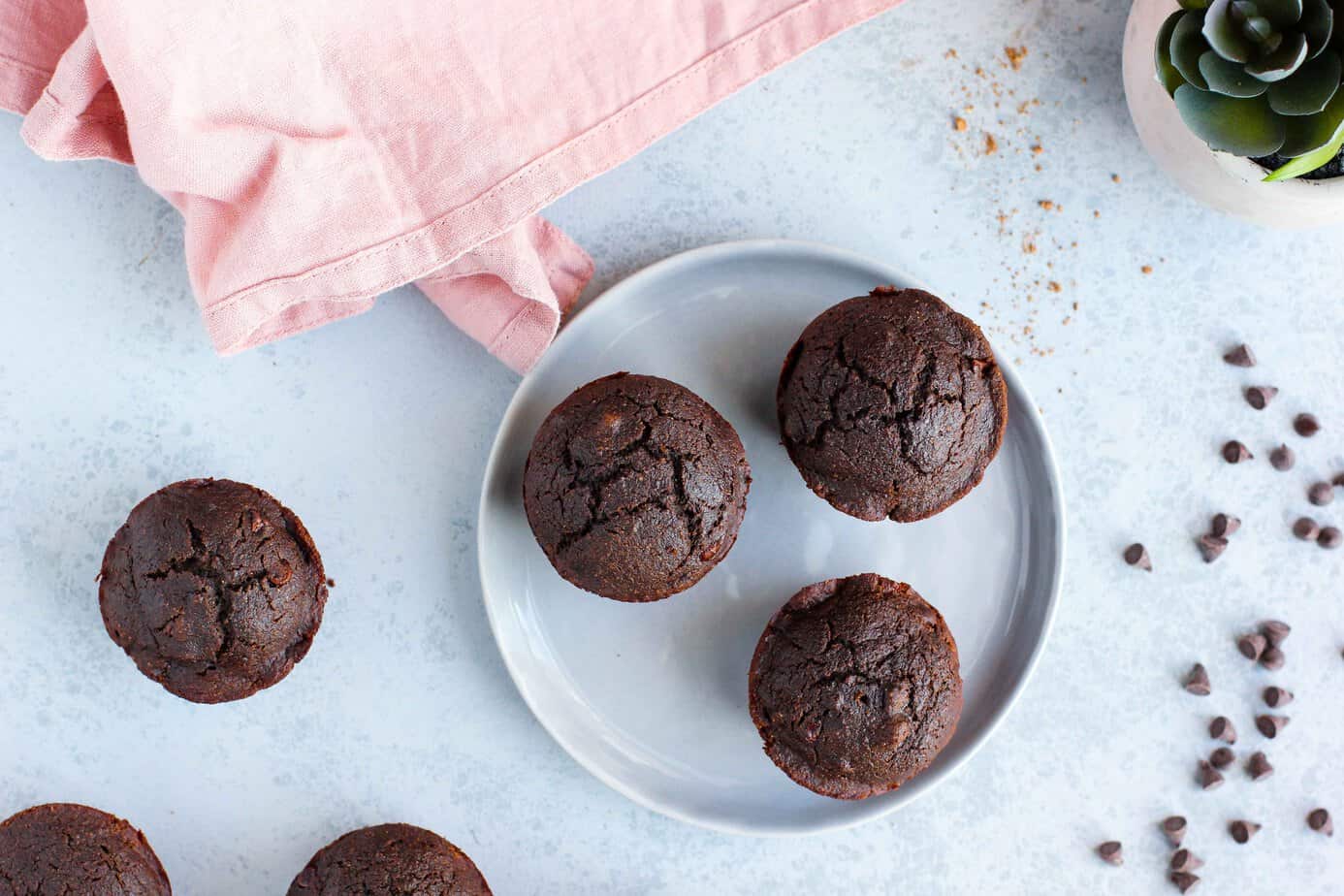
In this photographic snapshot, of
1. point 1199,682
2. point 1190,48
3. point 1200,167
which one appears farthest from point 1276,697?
point 1190,48

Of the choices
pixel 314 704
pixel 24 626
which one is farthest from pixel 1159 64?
pixel 24 626

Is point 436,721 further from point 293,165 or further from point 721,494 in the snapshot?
point 293,165

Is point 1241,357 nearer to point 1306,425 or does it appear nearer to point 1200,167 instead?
point 1306,425

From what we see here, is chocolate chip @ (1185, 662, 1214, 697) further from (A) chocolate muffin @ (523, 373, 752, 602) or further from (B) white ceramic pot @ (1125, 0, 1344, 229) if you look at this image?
(A) chocolate muffin @ (523, 373, 752, 602)

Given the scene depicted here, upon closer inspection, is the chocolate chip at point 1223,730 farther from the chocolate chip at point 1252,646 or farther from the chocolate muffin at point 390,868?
the chocolate muffin at point 390,868

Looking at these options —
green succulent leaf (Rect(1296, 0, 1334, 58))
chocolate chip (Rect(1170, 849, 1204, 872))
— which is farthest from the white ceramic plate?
green succulent leaf (Rect(1296, 0, 1334, 58))
